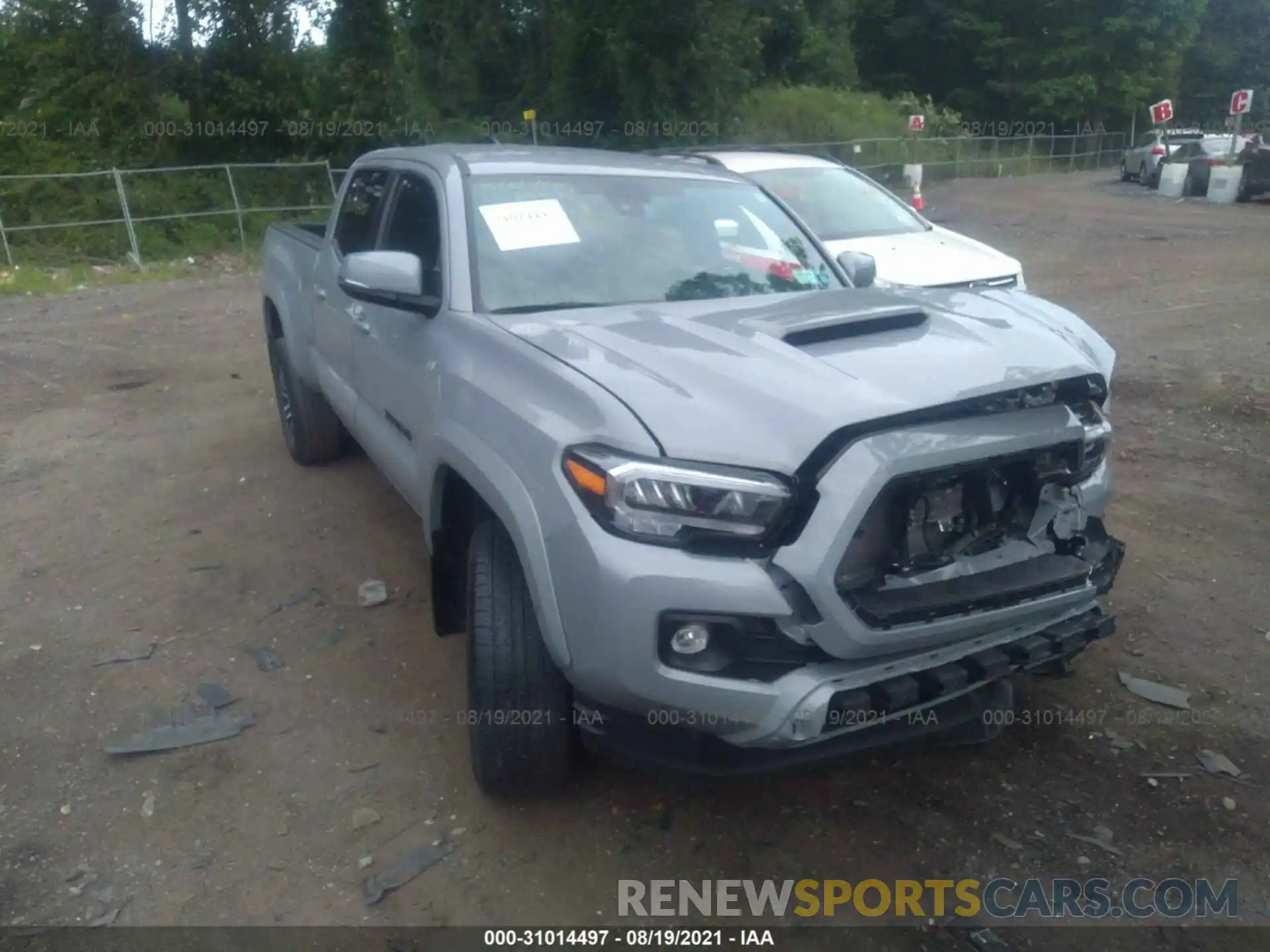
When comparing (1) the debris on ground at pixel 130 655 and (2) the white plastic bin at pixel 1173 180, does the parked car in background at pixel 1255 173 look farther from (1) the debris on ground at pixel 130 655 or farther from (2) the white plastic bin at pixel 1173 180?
(1) the debris on ground at pixel 130 655

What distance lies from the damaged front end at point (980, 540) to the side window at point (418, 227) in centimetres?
181

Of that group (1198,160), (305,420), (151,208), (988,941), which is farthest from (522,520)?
(1198,160)

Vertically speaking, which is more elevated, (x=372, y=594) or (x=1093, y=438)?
(x=1093, y=438)

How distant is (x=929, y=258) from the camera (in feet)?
23.9

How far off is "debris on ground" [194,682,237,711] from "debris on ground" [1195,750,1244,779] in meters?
3.27

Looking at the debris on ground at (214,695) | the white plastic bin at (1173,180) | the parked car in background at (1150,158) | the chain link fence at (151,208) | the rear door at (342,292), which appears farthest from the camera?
the parked car in background at (1150,158)

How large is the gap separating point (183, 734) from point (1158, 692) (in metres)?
3.38

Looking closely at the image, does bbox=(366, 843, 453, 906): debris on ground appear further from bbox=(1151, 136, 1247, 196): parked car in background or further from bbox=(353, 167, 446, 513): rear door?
bbox=(1151, 136, 1247, 196): parked car in background

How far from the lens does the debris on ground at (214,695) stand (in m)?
3.89

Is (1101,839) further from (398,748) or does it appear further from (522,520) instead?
(398,748)

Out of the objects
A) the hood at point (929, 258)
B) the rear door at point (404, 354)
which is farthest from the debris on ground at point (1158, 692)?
the hood at point (929, 258)

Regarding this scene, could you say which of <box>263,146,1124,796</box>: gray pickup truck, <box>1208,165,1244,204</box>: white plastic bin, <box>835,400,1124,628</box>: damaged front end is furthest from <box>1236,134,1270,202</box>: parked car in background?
<box>835,400,1124,628</box>: damaged front end

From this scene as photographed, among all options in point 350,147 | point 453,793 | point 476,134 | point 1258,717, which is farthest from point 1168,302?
point 476,134

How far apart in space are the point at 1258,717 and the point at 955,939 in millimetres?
1600
